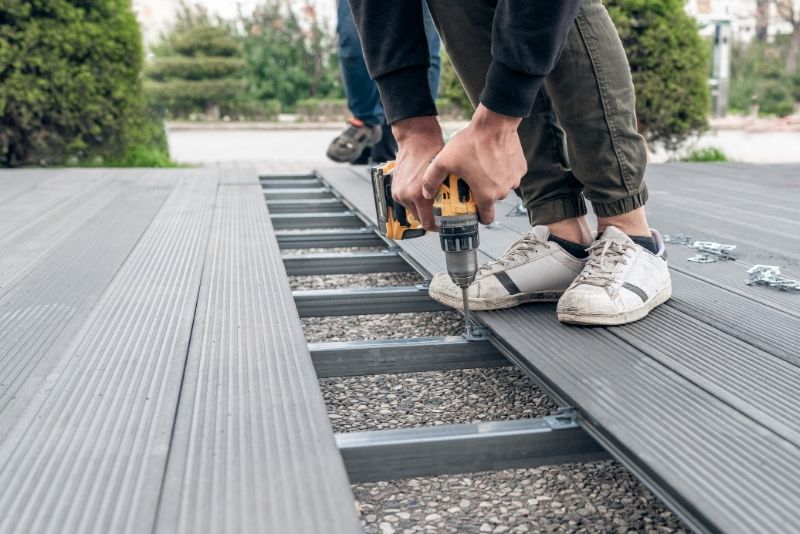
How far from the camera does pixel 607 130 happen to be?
164 centimetres

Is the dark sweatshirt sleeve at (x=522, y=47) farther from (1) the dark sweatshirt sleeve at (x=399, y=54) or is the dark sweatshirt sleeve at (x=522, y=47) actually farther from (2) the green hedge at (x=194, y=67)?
(2) the green hedge at (x=194, y=67)

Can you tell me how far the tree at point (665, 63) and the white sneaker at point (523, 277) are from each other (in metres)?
4.12

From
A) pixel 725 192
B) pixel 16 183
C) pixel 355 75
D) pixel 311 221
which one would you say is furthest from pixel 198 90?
pixel 725 192

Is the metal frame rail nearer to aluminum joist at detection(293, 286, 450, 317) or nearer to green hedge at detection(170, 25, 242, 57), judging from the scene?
aluminum joist at detection(293, 286, 450, 317)

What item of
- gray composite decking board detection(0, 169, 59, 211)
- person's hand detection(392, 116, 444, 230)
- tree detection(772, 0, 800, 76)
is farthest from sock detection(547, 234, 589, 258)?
tree detection(772, 0, 800, 76)

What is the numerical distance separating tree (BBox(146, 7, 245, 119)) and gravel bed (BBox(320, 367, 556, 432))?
15954mm

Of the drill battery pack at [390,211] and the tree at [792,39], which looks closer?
the drill battery pack at [390,211]

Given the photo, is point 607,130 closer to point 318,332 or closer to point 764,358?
point 764,358

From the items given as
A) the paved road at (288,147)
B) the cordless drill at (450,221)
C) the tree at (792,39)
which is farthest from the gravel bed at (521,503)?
the tree at (792,39)

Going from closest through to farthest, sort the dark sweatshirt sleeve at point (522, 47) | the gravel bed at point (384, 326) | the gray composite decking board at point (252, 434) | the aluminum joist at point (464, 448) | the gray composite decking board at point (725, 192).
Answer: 1. the gray composite decking board at point (252, 434)
2. the aluminum joist at point (464, 448)
3. the dark sweatshirt sleeve at point (522, 47)
4. the gravel bed at point (384, 326)
5. the gray composite decking board at point (725, 192)

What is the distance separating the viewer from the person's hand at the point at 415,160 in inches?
58.1

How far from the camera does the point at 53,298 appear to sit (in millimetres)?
1826

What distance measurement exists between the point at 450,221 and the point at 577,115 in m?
0.42

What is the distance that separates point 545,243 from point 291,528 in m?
1.08
